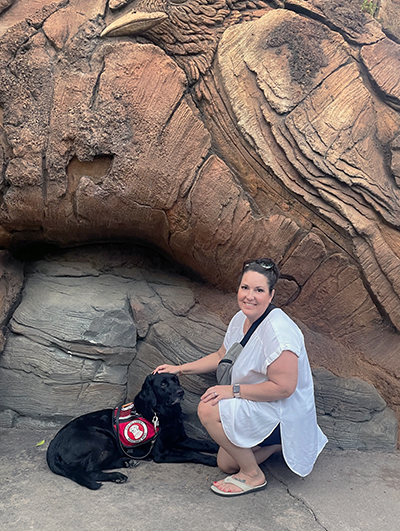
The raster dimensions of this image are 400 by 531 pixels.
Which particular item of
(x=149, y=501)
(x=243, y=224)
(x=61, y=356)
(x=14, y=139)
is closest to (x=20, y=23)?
(x=14, y=139)

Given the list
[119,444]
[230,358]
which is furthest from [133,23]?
[119,444]

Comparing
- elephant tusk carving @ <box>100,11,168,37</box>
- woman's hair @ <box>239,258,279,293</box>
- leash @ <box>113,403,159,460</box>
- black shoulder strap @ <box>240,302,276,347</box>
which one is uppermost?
elephant tusk carving @ <box>100,11,168,37</box>

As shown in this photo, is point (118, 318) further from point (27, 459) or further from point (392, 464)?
point (392, 464)

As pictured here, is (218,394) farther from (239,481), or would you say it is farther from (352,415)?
(352,415)

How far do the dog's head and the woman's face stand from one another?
2.18ft

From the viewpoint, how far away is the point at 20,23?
3373 millimetres

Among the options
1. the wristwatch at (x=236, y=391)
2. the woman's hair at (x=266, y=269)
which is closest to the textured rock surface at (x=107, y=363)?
the wristwatch at (x=236, y=391)

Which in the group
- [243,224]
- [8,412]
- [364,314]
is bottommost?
[8,412]

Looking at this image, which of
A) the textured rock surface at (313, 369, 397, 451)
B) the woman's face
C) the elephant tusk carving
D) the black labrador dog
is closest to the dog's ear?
the black labrador dog

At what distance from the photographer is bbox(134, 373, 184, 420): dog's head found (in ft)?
9.92

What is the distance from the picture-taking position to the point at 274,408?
2.72 metres

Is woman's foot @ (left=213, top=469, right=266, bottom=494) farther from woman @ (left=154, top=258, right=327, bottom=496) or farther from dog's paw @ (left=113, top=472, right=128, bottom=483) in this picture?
dog's paw @ (left=113, top=472, right=128, bottom=483)

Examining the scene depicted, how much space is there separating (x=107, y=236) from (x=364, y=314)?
2039 mm

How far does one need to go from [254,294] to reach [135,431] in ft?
3.69
